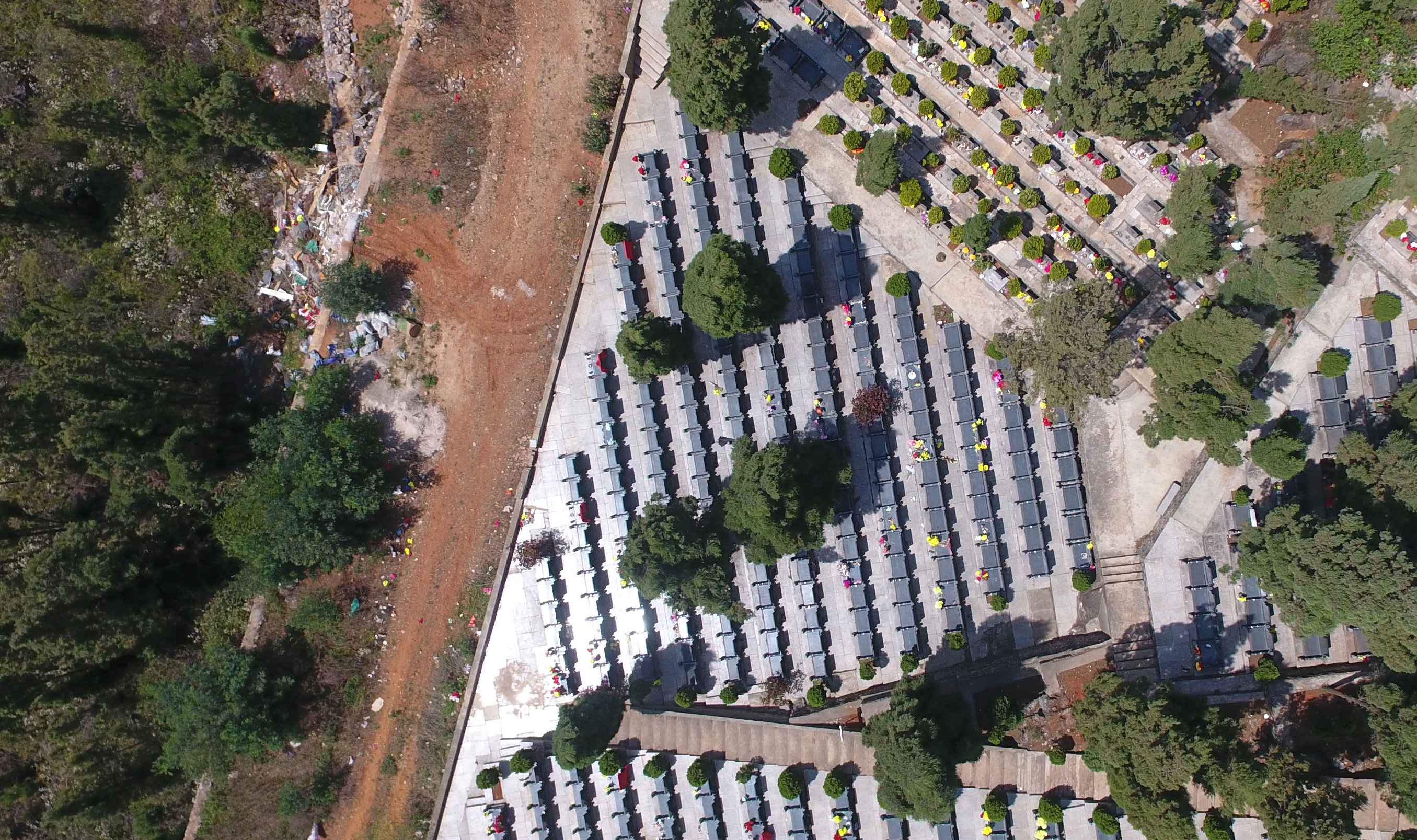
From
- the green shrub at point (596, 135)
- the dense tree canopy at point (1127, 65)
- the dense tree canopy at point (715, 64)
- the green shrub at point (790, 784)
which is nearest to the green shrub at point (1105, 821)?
the green shrub at point (790, 784)

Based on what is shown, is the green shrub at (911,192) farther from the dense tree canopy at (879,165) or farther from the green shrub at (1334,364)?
the green shrub at (1334,364)

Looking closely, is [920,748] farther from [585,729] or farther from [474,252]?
[474,252]

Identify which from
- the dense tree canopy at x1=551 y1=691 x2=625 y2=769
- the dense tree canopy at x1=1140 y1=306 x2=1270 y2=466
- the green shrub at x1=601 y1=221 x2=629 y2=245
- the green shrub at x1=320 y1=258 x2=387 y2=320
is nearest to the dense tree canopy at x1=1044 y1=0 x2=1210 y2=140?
the dense tree canopy at x1=1140 y1=306 x2=1270 y2=466

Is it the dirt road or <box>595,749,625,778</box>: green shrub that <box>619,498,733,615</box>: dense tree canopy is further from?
<box>595,749,625,778</box>: green shrub

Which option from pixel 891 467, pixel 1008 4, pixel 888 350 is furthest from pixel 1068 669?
pixel 1008 4

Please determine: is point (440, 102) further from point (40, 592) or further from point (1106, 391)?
point (1106, 391)

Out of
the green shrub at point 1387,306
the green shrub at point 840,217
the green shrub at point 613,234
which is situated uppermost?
the green shrub at point 613,234
